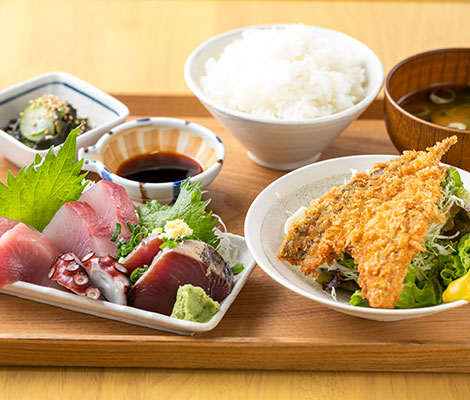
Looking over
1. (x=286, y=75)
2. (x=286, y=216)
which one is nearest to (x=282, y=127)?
(x=286, y=75)

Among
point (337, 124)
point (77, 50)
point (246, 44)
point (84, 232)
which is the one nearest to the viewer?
point (84, 232)

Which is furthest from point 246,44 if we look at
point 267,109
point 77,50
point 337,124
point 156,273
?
point 77,50

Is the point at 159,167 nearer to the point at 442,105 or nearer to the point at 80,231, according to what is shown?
the point at 80,231

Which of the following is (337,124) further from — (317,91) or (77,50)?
(77,50)

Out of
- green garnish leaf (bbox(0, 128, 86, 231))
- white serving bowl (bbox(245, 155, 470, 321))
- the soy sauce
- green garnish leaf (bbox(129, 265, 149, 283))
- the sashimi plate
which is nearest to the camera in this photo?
white serving bowl (bbox(245, 155, 470, 321))

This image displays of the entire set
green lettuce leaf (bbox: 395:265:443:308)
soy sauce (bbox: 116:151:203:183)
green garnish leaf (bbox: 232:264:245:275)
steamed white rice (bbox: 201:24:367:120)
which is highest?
steamed white rice (bbox: 201:24:367:120)

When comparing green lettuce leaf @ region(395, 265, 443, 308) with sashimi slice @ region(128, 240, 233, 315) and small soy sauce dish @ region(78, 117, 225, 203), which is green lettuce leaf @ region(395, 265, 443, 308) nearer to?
sashimi slice @ region(128, 240, 233, 315)

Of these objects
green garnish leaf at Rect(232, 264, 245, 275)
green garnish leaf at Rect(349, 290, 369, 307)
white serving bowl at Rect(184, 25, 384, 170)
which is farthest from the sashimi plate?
white serving bowl at Rect(184, 25, 384, 170)
